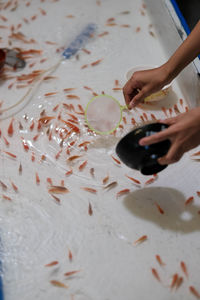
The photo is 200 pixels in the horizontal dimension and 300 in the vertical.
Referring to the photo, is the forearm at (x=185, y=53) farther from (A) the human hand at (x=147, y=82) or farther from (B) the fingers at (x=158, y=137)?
(B) the fingers at (x=158, y=137)

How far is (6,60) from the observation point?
→ 2.61 m

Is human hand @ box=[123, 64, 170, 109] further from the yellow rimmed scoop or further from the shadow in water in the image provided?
the shadow in water

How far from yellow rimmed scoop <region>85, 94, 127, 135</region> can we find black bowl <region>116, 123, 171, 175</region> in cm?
51

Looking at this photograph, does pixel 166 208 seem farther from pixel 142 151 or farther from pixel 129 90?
pixel 129 90

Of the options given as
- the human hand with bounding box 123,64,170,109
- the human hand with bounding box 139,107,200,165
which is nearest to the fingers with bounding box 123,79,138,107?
the human hand with bounding box 123,64,170,109

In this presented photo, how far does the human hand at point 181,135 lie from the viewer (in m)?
1.32

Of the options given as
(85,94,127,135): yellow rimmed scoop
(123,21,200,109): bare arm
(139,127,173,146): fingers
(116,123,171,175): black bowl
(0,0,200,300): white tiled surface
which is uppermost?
(123,21,200,109): bare arm

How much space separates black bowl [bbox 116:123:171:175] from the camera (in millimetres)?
1504

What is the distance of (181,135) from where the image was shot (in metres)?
1.35

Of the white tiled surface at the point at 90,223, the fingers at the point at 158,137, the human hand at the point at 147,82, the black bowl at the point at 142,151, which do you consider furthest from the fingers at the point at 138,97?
the fingers at the point at 158,137

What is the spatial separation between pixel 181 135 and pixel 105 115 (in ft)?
2.86

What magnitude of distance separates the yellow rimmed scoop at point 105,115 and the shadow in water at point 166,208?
1.66ft

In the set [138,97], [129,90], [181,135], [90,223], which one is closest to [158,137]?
[181,135]

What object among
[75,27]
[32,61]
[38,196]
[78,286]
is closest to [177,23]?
[75,27]
